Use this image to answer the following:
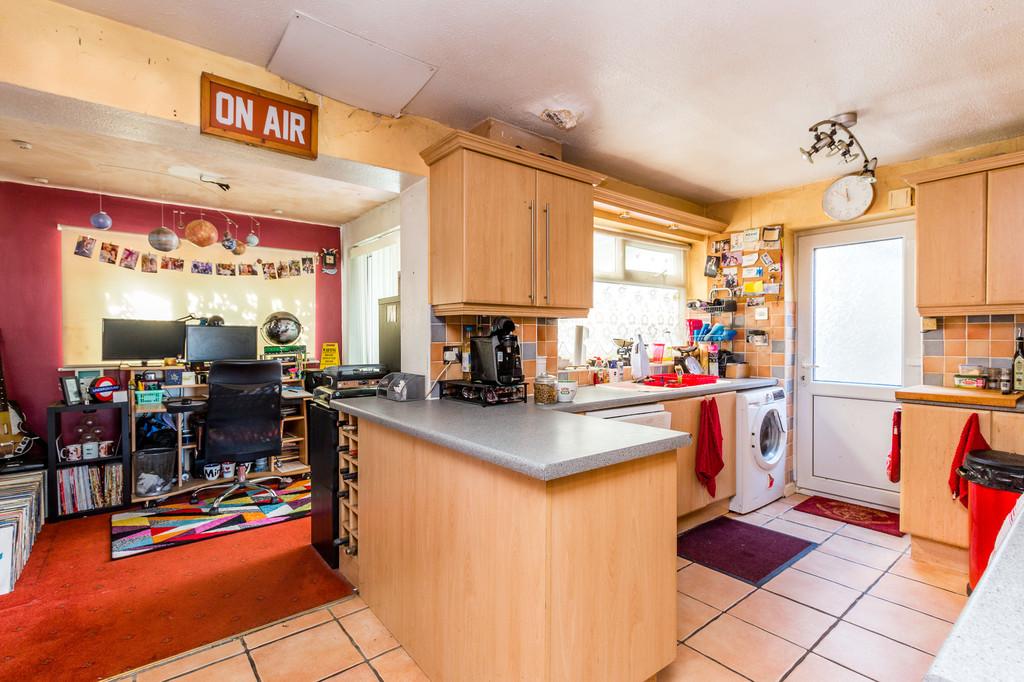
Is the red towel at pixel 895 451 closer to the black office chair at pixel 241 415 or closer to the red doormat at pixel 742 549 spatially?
the red doormat at pixel 742 549

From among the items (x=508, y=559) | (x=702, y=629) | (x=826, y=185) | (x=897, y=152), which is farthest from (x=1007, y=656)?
(x=826, y=185)

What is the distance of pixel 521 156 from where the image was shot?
2.56 m

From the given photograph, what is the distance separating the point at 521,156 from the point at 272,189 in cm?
256

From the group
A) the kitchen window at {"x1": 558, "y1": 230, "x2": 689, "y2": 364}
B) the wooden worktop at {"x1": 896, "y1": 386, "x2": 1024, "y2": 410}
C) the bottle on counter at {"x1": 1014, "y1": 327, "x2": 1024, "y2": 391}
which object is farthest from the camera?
the kitchen window at {"x1": 558, "y1": 230, "x2": 689, "y2": 364}

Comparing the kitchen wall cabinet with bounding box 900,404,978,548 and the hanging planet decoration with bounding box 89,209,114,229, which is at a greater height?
the hanging planet decoration with bounding box 89,209,114,229

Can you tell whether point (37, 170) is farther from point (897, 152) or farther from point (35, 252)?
point (897, 152)

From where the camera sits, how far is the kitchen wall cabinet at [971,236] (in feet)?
8.93

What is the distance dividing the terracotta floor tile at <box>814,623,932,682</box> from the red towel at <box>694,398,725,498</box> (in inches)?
44.3

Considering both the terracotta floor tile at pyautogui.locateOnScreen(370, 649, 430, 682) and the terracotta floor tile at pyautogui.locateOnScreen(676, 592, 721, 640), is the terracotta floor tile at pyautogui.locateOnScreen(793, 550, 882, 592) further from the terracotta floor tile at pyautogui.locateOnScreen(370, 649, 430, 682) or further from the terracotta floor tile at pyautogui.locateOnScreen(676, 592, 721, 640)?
the terracotta floor tile at pyautogui.locateOnScreen(370, 649, 430, 682)

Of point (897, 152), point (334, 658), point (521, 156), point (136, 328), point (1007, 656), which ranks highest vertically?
point (897, 152)

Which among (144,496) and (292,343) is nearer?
(144,496)

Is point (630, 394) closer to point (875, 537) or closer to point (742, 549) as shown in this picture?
point (742, 549)

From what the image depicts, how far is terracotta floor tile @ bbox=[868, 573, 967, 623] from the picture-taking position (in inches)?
89.8

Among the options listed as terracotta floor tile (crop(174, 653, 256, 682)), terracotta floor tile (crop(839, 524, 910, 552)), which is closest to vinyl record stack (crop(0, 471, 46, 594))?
terracotta floor tile (crop(174, 653, 256, 682))
